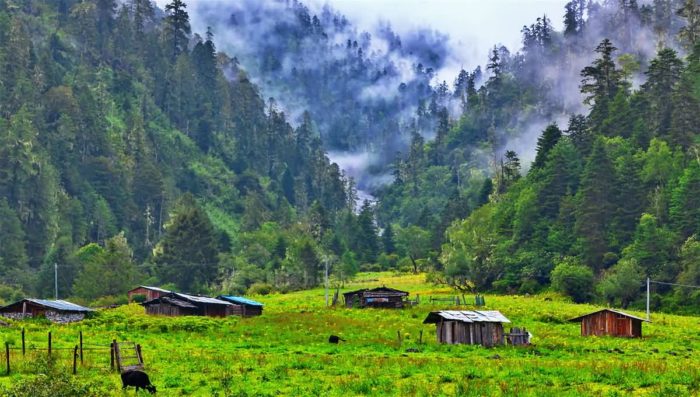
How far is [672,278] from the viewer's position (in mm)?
119562

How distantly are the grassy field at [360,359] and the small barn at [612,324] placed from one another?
52.4 inches

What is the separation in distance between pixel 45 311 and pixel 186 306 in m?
14.3

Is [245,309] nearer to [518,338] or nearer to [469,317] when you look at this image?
[469,317]

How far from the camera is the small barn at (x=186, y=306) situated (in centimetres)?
9650

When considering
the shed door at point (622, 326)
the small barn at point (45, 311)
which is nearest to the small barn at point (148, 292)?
the small barn at point (45, 311)

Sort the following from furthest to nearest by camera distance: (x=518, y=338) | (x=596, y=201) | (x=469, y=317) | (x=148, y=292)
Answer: (x=596, y=201)
(x=148, y=292)
(x=469, y=317)
(x=518, y=338)

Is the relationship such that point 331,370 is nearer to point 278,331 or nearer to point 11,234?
point 278,331

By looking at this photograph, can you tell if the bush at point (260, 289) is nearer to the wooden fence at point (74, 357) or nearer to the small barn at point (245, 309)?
the small barn at point (245, 309)

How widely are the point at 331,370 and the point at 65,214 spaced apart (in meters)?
162

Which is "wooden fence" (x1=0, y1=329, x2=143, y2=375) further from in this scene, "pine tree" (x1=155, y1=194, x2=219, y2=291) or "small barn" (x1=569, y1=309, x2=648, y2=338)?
"pine tree" (x1=155, y1=194, x2=219, y2=291)

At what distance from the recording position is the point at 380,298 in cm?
10806

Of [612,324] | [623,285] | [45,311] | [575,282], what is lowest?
[612,324]

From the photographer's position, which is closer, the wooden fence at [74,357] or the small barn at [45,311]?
the wooden fence at [74,357]

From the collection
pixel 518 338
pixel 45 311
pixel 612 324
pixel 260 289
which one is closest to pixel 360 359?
pixel 518 338
